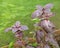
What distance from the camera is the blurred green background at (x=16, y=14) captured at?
10.2ft

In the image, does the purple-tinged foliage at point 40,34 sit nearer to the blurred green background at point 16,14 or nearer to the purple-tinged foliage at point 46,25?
the purple-tinged foliage at point 46,25

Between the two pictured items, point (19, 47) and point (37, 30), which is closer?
point (37, 30)

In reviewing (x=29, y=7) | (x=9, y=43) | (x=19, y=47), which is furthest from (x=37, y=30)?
(x=29, y=7)

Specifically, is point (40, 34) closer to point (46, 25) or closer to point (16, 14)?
point (46, 25)

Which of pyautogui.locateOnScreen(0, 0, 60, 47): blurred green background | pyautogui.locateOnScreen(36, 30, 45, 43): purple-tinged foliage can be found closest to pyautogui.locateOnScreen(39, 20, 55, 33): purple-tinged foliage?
pyautogui.locateOnScreen(36, 30, 45, 43): purple-tinged foliage

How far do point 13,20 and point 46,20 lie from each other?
1104 millimetres

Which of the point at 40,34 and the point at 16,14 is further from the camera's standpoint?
the point at 16,14

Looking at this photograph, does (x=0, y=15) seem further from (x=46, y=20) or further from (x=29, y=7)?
(x=46, y=20)

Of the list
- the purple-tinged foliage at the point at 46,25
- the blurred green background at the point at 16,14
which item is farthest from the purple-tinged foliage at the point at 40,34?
the blurred green background at the point at 16,14

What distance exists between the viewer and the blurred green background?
10.2 ft

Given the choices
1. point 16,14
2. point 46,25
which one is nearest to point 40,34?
point 46,25

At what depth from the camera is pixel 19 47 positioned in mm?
2645

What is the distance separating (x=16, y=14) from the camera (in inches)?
135

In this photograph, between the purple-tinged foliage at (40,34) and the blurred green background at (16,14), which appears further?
the blurred green background at (16,14)
